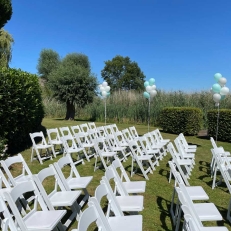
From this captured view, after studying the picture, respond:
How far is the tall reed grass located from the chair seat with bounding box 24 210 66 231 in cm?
1412

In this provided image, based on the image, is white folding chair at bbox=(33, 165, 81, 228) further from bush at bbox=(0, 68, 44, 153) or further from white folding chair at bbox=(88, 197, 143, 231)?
bush at bbox=(0, 68, 44, 153)

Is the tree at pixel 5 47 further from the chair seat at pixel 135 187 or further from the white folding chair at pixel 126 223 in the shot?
the white folding chair at pixel 126 223

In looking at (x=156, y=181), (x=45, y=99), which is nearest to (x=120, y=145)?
(x=156, y=181)

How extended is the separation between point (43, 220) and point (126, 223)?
3.00ft

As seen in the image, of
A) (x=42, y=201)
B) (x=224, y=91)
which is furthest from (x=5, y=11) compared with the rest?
(x=42, y=201)

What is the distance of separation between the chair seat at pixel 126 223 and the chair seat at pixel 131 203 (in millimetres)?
218

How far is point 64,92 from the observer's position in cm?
1858

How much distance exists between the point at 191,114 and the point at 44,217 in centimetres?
1166

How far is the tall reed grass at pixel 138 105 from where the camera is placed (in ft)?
56.3

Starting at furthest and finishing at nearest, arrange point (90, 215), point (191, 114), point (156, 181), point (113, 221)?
point (191, 114), point (156, 181), point (113, 221), point (90, 215)

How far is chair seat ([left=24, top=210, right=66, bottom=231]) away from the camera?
2.86 meters

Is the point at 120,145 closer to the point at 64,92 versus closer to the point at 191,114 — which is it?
the point at 191,114

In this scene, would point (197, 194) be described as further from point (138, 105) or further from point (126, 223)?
point (138, 105)

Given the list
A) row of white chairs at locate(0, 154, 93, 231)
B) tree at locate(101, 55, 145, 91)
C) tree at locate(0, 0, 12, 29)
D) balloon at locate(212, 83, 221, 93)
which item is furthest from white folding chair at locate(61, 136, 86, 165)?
tree at locate(101, 55, 145, 91)
